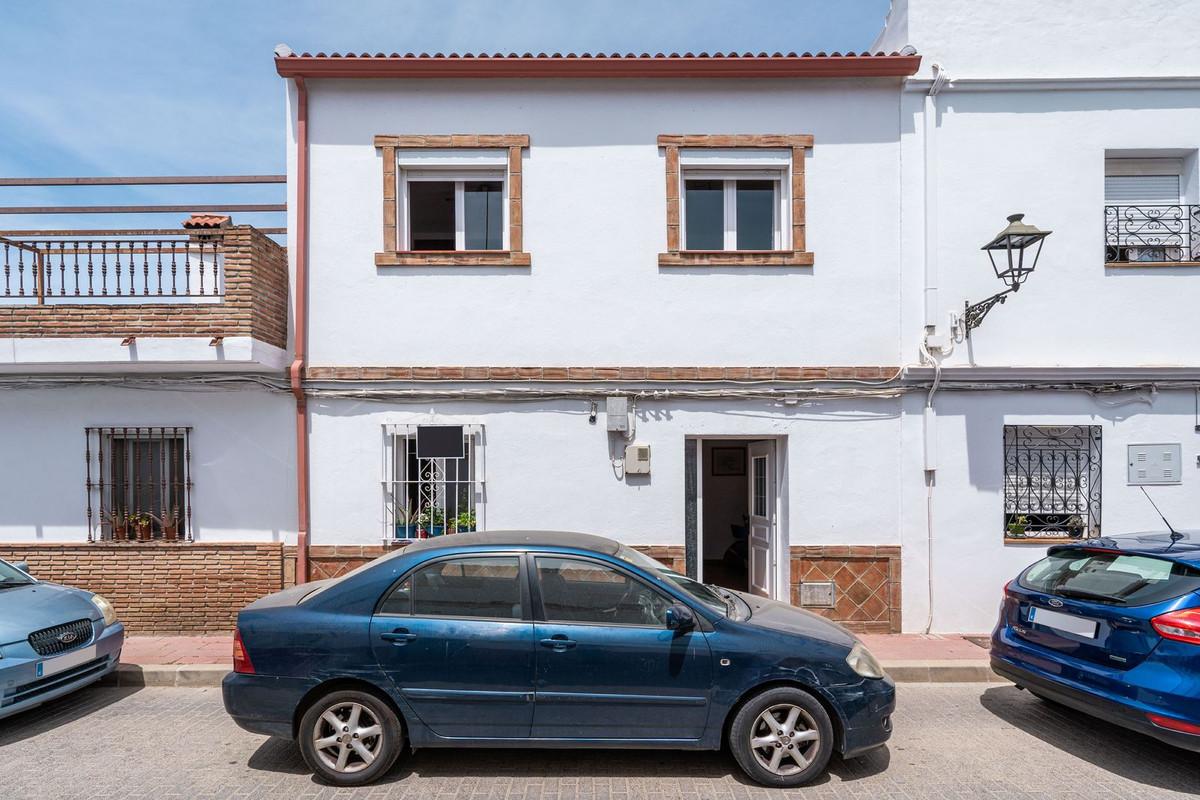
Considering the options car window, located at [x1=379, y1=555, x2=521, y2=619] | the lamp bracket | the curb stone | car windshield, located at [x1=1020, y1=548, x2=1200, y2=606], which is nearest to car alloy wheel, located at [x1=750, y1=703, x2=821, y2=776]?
car window, located at [x1=379, y1=555, x2=521, y2=619]

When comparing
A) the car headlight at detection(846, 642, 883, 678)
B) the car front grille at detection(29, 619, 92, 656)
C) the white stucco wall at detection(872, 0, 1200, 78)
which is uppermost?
the white stucco wall at detection(872, 0, 1200, 78)

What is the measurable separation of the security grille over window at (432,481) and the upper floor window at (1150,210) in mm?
7599

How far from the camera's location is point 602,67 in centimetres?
727

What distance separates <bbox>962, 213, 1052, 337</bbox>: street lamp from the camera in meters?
6.31

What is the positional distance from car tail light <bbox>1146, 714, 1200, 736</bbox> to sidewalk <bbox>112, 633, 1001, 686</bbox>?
7.10 feet

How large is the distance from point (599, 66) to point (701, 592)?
228 inches

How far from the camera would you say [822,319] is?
7324 millimetres

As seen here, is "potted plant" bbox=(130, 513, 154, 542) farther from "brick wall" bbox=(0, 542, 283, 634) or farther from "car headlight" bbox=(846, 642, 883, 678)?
"car headlight" bbox=(846, 642, 883, 678)

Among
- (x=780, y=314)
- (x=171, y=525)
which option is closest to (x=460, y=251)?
(x=780, y=314)

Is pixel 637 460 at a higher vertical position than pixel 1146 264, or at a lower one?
lower

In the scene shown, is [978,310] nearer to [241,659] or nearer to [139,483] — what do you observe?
[241,659]

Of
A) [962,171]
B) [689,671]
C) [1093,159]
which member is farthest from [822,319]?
[689,671]

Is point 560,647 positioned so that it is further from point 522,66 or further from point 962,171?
point 962,171

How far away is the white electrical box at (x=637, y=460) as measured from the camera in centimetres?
719
